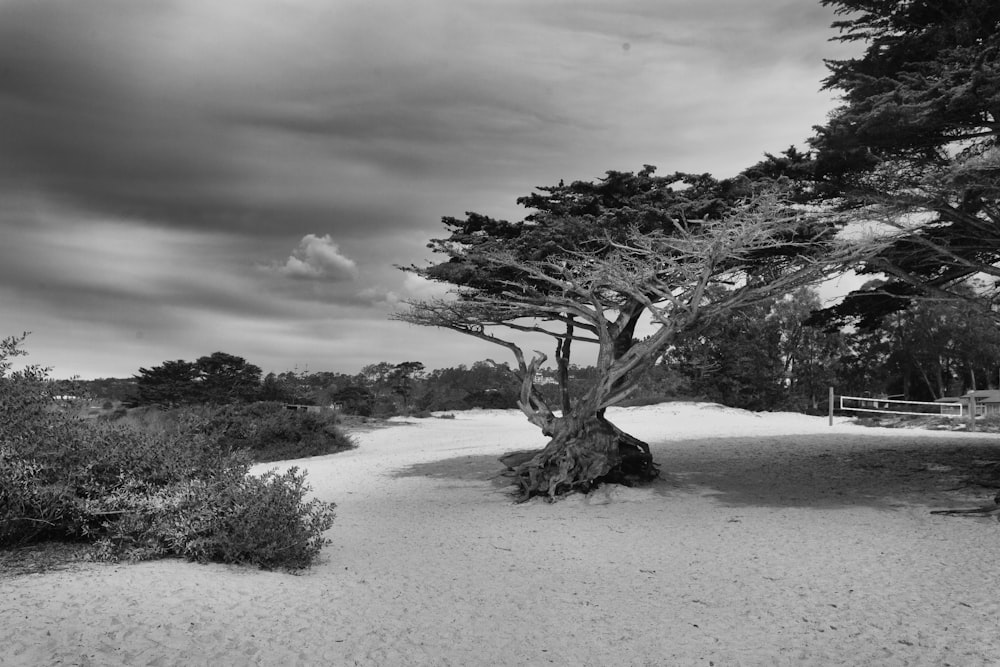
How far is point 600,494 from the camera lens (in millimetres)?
12398

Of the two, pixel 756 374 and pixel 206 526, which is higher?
pixel 756 374

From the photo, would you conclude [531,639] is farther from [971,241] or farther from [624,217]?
[971,241]

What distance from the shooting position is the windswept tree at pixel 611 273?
37.1ft

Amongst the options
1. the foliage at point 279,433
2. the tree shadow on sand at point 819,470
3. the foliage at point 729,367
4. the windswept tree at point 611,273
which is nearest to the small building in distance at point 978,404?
the foliage at point 729,367

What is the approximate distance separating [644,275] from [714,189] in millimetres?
2063

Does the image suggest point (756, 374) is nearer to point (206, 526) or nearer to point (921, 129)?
point (921, 129)

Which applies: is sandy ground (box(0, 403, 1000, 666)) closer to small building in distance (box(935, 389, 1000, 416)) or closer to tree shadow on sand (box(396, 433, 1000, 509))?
tree shadow on sand (box(396, 433, 1000, 509))

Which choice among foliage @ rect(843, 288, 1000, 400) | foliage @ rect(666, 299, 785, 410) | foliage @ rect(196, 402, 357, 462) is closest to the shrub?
foliage @ rect(196, 402, 357, 462)

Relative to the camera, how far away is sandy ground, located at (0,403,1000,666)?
5.23 metres

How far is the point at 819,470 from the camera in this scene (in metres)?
14.8

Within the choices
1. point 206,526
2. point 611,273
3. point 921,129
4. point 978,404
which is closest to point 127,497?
point 206,526

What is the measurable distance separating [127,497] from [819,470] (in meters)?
12.7

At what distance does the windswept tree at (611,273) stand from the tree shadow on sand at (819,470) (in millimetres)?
1827

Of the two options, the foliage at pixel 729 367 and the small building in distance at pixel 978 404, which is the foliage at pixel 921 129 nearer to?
the small building in distance at pixel 978 404
